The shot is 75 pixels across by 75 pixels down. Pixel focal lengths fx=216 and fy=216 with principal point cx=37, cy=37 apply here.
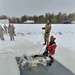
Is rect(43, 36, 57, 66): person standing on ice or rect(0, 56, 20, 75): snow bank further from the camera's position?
rect(43, 36, 57, 66): person standing on ice

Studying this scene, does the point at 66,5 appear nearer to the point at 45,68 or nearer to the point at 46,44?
the point at 46,44

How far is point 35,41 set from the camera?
4.22 ft

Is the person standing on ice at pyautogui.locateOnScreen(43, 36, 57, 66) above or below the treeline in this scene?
below

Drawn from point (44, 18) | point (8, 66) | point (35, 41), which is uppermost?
point (44, 18)

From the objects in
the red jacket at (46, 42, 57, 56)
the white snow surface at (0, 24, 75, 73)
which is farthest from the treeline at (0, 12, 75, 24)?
the red jacket at (46, 42, 57, 56)

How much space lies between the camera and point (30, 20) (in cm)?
122

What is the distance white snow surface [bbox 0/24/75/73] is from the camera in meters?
1.24

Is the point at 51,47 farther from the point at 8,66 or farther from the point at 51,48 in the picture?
the point at 8,66

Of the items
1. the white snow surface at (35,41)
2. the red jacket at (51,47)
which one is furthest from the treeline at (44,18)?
the red jacket at (51,47)

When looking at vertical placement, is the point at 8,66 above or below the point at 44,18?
below

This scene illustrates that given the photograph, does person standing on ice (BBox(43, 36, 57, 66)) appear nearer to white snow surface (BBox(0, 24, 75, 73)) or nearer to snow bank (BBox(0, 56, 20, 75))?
white snow surface (BBox(0, 24, 75, 73))

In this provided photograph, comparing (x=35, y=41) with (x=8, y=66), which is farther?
(x=35, y=41)

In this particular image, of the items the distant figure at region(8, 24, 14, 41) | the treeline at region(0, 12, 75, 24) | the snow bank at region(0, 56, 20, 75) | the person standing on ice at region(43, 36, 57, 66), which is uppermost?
the treeline at region(0, 12, 75, 24)

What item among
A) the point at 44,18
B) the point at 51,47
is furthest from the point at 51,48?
the point at 44,18
